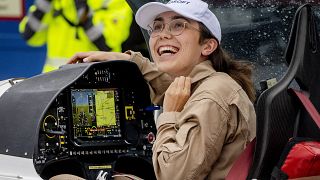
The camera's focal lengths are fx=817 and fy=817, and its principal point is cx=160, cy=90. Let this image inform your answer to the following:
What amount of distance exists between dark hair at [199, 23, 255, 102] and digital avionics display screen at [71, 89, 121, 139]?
0.71 meters

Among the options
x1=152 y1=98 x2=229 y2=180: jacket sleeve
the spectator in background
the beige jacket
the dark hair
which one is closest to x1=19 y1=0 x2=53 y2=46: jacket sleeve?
the spectator in background

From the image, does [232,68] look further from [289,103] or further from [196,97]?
[289,103]

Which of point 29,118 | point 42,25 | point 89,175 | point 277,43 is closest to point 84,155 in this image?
point 89,175

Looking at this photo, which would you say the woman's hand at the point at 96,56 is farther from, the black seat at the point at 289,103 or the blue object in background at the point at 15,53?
the blue object in background at the point at 15,53

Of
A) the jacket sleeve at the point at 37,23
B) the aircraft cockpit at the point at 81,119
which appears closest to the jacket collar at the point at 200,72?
the aircraft cockpit at the point at 81,119

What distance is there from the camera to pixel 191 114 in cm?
319

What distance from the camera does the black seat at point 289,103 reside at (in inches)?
121

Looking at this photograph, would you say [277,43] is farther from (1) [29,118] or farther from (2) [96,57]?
(1) [29,118]

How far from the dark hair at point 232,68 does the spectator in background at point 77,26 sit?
8.27 ft

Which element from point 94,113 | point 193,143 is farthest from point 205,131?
point 94,113

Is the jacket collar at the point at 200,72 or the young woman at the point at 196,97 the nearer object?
the young woman at the point at 196,97

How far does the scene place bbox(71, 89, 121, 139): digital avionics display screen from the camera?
396 cm

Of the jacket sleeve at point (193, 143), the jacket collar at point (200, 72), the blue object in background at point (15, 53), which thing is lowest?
the blue object in background at point (15, 53)

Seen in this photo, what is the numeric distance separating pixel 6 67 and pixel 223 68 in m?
3.33
